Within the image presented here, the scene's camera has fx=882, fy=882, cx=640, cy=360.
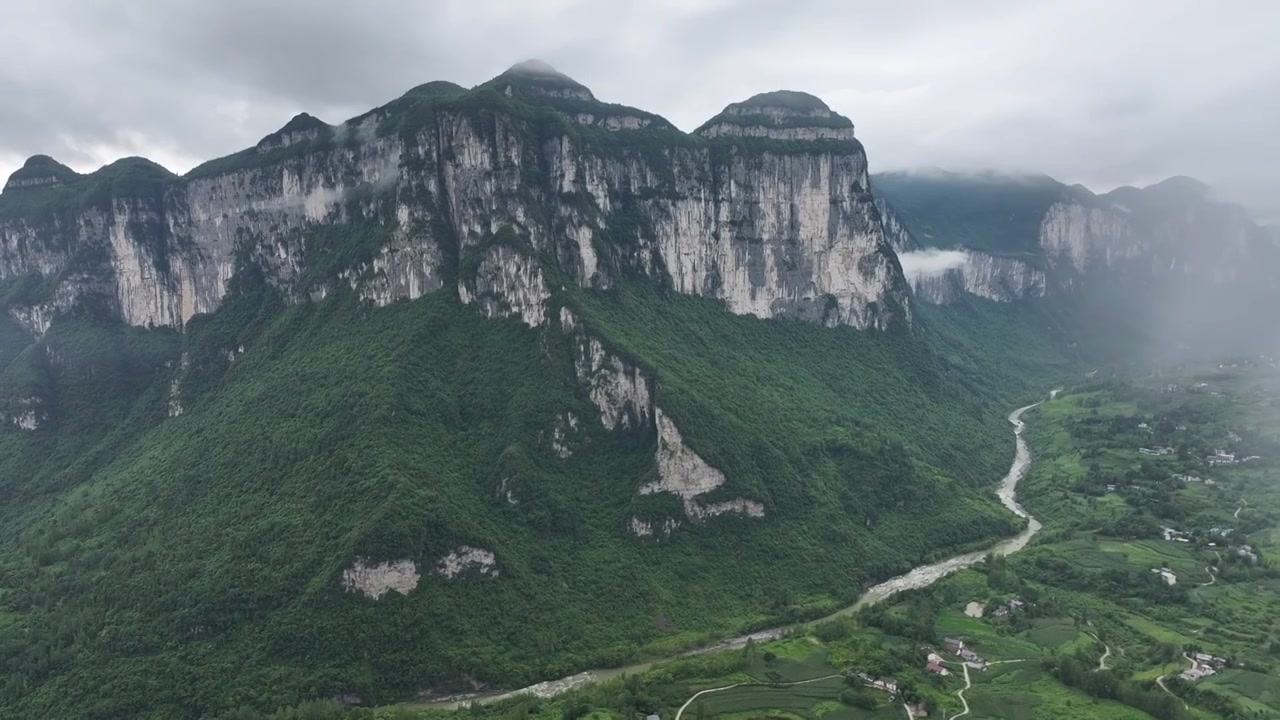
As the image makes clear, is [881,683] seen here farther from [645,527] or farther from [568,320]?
[568,320]

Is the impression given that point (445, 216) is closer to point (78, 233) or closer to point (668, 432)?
point (668, 432)

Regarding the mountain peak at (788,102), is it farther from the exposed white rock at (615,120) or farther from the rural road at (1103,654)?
the rural road at (1103,654)

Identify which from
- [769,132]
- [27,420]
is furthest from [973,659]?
[27,420]

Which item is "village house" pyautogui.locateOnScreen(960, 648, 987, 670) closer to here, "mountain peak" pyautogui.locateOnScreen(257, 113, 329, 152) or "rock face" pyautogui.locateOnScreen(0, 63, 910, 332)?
"rock face" pyautogui.locateOnScreen(0, 63, 910, 332)

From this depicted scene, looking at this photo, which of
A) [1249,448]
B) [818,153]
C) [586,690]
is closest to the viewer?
[586,690]

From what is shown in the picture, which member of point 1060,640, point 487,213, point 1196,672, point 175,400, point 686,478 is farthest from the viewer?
point 175,400

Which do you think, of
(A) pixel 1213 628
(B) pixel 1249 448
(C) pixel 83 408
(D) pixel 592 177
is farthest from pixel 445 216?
(B) pixel 1249 448

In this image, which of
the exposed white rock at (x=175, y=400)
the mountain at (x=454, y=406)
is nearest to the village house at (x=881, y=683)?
the mountain at (x=454, y=406)
